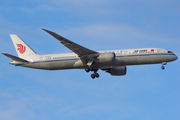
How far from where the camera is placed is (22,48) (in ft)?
182

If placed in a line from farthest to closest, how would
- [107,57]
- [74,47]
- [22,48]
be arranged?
1. [22,48]
2. [74,47]
3. [107,57]

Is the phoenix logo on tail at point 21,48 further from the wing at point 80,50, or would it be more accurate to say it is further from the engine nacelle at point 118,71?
the engine nacelle at point 118,71

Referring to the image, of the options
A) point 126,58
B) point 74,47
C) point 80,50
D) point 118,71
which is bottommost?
point 118,71

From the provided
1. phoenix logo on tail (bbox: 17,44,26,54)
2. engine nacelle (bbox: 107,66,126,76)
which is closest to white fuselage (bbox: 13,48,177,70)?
engine nacelle (bbox: 107,66,126,76)

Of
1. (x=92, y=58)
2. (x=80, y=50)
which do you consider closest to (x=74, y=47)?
(x=80, y=50)

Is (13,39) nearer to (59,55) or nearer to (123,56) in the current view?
(59,55)

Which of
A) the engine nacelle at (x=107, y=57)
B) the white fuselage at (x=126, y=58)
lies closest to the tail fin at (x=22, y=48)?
the white fuselage at (x=126, y=58)

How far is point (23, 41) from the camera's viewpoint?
56.4 metres

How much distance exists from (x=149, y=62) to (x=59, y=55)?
15317 mm

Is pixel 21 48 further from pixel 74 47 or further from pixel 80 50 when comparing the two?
pixel 80 50

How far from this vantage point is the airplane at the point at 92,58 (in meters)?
47.3

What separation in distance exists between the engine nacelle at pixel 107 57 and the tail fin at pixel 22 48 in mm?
13537

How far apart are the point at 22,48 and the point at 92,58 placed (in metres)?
14.9

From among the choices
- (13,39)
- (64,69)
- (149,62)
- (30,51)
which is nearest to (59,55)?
(64,69)
